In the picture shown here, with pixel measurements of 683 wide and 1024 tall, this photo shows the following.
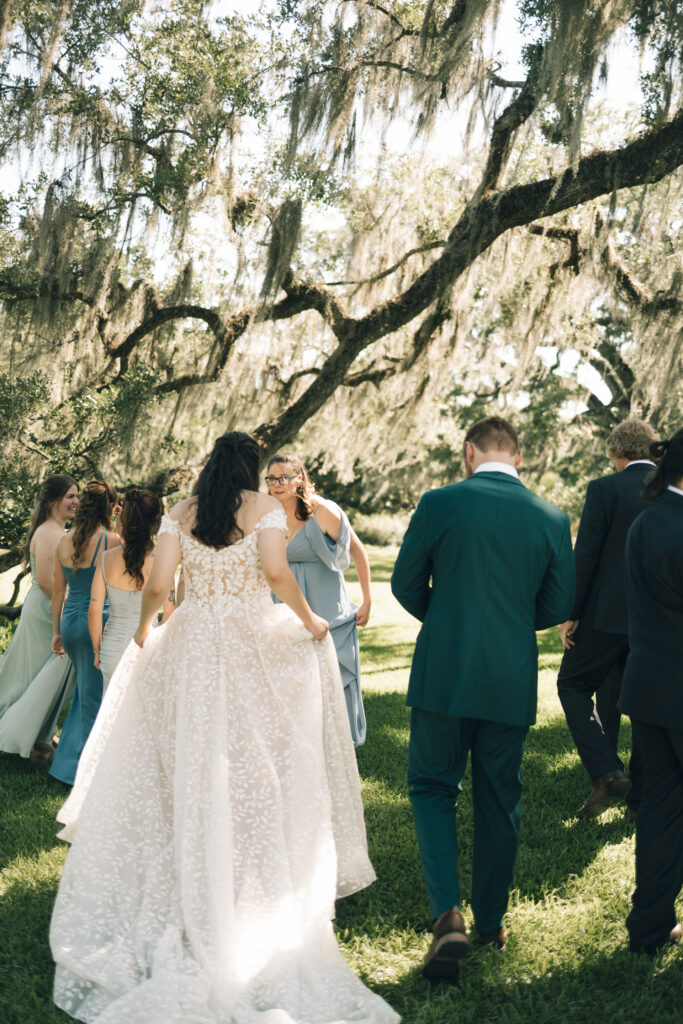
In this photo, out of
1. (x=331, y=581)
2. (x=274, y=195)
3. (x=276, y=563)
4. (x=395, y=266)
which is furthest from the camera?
(x=395, y=266)

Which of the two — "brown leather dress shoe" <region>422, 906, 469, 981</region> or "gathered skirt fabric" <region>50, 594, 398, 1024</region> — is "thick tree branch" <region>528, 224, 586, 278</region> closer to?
"gathered skirt fabric" <region>50, 594, 398, 1024</region>

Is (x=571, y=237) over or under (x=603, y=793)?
over

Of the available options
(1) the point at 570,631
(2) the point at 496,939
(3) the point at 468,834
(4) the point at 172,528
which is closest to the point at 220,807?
(4) the point at 172,528

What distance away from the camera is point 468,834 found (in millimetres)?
4594

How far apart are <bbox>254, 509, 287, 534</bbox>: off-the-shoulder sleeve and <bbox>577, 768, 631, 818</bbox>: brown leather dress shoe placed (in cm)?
246

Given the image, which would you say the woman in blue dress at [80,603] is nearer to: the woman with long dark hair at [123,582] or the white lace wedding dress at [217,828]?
the woman with long dark hair at [123,582]

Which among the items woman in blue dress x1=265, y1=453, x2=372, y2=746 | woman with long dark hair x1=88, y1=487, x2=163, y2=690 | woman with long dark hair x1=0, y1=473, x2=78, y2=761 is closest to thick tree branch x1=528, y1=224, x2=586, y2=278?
woman in blue dress x1=265, y1=453, x2=372, y2=746

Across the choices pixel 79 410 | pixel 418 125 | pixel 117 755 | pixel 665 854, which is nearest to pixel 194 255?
pixel 79 410

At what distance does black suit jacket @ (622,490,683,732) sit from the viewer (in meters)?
3.29

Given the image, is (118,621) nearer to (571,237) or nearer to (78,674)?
(78,674)

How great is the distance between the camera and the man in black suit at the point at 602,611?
4832 millimetres

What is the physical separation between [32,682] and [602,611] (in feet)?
12.7

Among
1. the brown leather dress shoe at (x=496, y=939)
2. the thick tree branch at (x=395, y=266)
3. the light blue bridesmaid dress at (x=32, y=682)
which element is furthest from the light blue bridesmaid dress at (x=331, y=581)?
the thick tree branch at (x=395, y=266)

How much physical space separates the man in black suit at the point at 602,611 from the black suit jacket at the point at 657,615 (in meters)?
1.41
